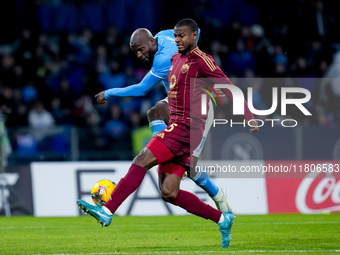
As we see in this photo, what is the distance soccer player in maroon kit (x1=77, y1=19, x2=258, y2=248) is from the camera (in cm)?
654

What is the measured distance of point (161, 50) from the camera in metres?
7.77

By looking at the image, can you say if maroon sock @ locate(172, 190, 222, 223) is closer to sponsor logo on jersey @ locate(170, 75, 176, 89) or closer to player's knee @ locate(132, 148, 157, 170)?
player's knee @ locate(132, 148, 157, 170)

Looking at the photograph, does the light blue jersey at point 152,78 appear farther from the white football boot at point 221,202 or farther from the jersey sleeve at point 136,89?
the white football boot at point 221,202

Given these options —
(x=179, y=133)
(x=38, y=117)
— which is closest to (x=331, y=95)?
(x=38, y=117)

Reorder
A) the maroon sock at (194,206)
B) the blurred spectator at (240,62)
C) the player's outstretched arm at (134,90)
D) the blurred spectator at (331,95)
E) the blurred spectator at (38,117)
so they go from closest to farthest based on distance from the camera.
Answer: the maroon sock at (194,206)
the player's outstretched arm at (134,90)
the blurred spectator at (331,95)
the blurred spectator at (38,117)
the blurred spectator at (240,62)

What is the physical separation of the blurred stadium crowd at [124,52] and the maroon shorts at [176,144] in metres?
6.02

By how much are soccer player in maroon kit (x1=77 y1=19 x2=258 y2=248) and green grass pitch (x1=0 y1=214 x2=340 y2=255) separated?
1.66 ft

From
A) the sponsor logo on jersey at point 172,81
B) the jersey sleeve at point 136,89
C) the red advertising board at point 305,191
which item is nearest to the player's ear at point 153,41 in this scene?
the jersey sleeve at point 136,89

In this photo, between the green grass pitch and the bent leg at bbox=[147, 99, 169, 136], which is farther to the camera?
the bent leg at bbox=[147, 99, 169, 136]

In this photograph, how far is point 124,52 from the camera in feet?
51.6

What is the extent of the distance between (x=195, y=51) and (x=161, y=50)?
1.21 meters

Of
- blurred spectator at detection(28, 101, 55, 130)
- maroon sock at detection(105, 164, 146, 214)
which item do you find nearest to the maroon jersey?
maroon sock at detection(105, 164, 146, 214)

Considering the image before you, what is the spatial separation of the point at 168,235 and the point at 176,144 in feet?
6.45

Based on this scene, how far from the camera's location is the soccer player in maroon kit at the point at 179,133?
6.54m
